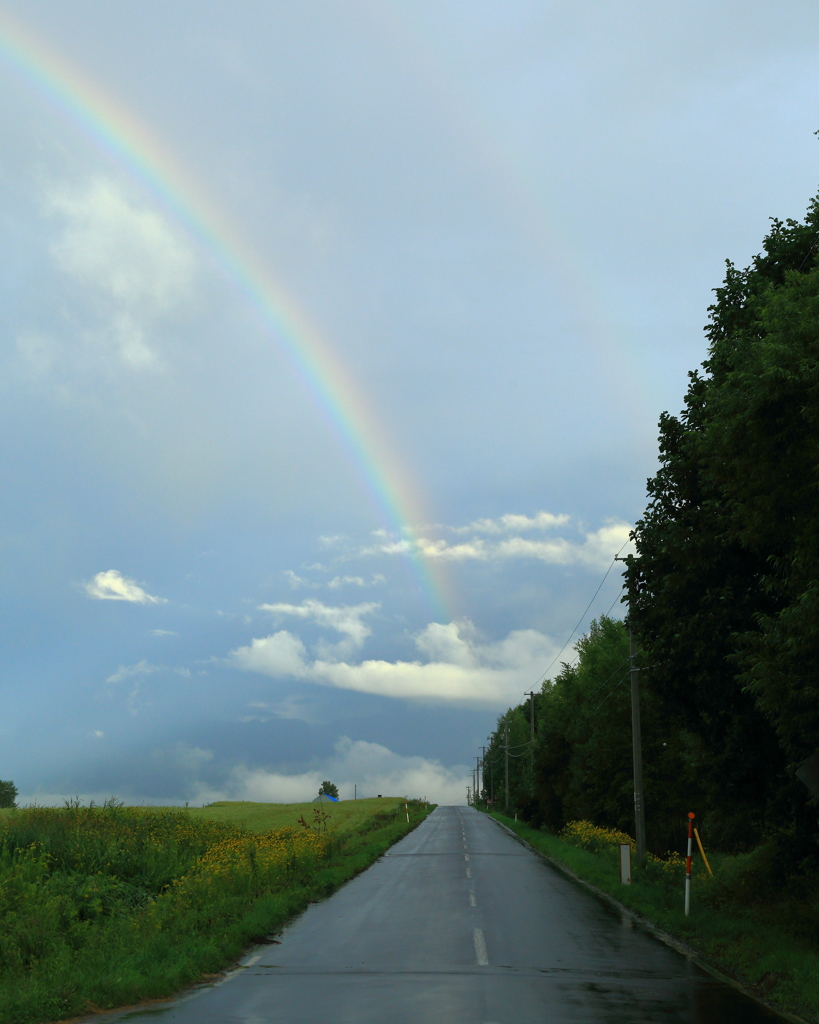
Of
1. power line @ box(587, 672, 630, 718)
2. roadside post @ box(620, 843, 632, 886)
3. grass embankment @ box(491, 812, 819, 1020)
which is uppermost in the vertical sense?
power line @ box(587, 672, 630, 718)

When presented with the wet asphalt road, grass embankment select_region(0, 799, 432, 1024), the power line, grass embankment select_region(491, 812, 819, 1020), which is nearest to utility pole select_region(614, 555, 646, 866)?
grass embankment select_region(491, 812, 819, 1020)

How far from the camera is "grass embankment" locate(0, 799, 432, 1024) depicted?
10875 mm

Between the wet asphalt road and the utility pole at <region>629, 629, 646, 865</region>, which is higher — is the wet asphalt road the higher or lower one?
the lower one

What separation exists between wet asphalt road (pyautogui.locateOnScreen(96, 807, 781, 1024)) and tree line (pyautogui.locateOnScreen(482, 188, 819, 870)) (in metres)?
3.99

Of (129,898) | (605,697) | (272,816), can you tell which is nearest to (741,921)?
(129,898)

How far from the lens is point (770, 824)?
71.2ft

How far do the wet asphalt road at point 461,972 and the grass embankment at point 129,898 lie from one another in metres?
0.70

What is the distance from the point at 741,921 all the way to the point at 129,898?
37.2 ft

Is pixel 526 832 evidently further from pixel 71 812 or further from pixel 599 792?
pixel 71 812

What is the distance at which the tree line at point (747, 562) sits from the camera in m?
12.9

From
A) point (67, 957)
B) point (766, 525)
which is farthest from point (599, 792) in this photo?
point (67, 957)

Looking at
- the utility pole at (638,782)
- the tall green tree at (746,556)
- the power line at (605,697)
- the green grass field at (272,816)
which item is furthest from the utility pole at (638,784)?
the power line at (605,697)

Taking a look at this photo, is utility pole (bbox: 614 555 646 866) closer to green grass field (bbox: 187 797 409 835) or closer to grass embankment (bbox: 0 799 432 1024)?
grass embankment (bbox: 0 799 432 1024)

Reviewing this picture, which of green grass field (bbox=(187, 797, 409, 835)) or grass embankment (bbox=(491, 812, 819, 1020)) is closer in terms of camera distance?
grass embankment (bbox=(491, 812, 819, 1020))
